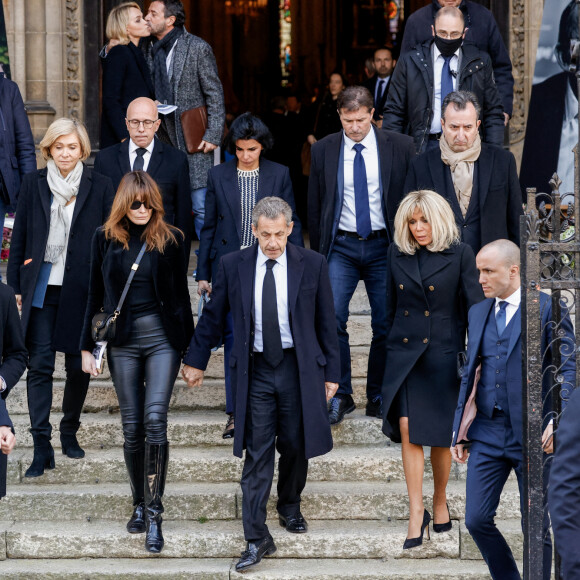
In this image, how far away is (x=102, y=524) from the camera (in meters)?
7.56

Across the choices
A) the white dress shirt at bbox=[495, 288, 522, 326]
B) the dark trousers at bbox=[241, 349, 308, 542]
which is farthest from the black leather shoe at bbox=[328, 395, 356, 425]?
the white dress shirt at bbox=[495, 288, 522, 326]

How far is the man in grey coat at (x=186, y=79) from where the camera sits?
9.20 meters

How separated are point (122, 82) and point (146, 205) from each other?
6.92 ft

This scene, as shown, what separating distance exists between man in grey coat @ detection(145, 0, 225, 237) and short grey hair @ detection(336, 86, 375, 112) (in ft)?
4.63

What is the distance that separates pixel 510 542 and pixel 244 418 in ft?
5.51

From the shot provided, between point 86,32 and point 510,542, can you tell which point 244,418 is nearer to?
point 510,542

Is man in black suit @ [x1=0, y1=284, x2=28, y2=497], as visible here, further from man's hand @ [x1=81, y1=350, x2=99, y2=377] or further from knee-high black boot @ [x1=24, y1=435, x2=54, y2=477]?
knee-high black boot @ [x1=24, y1=435, x2=54, y2=477]

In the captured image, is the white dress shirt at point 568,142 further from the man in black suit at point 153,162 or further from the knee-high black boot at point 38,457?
the knee-high black boot at point 38,457

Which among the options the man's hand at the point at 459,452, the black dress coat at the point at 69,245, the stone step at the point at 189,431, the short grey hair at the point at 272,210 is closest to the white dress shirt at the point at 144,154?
the black dress coat at the point at 69,245

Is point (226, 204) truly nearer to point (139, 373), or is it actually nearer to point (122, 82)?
point (139, 373)

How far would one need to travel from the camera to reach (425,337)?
7.11 metres

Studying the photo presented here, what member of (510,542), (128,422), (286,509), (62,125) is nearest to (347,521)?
(286,509)

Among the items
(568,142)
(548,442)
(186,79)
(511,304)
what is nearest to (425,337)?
(511,304)

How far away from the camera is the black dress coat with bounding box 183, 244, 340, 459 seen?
705 centimetres
